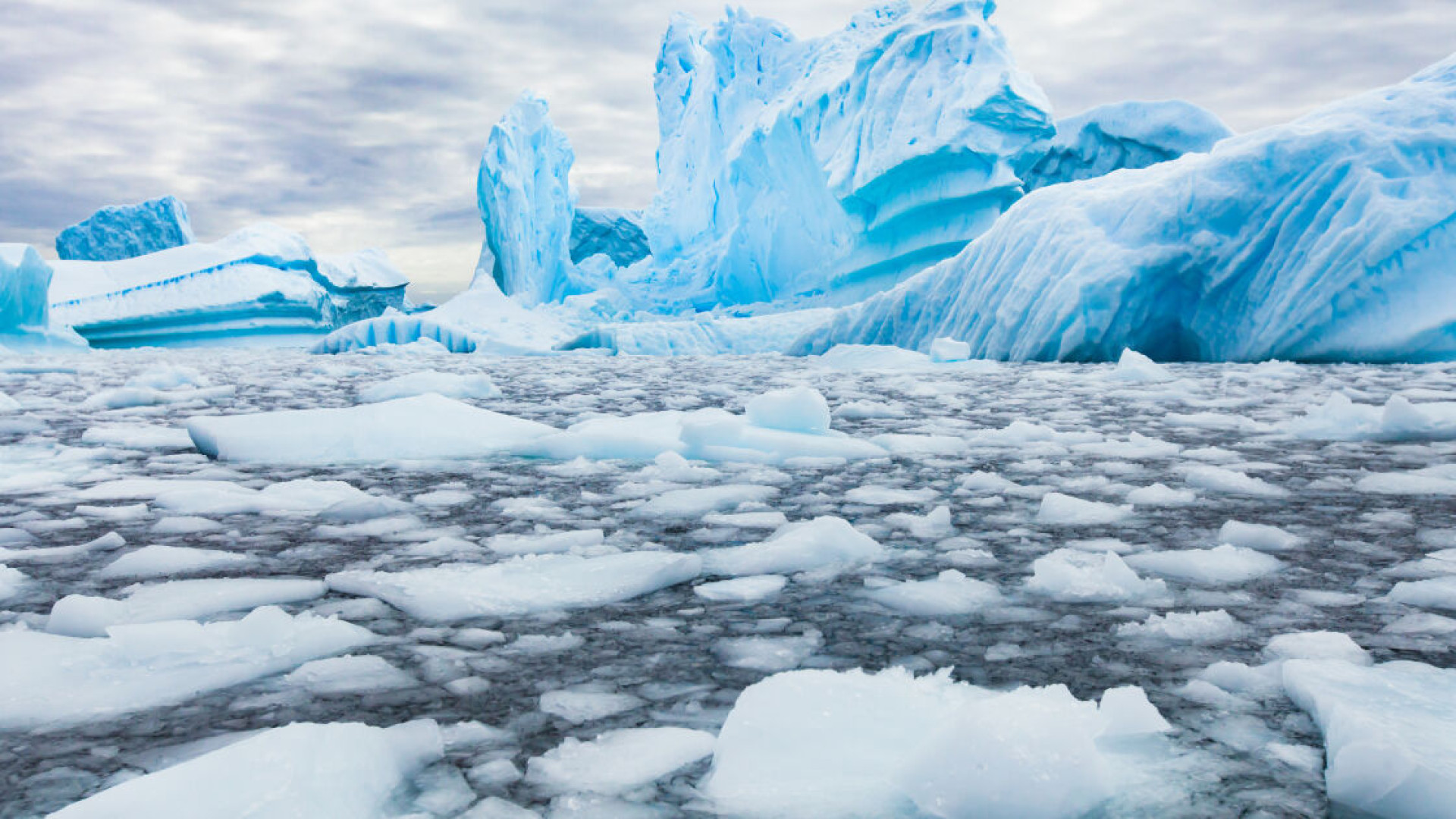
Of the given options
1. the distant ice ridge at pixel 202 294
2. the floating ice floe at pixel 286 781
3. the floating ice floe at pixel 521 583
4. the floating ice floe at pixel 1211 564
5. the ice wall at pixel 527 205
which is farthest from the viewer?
the ice wall at pixel 527 205

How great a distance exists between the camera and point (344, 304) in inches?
1085

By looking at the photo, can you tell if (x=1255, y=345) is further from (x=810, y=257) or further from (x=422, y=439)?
(x=810, y=257)

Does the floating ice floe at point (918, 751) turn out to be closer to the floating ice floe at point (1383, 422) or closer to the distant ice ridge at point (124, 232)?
the floating ice floe at point (1383, 422)

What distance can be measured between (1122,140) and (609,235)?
20117 mm

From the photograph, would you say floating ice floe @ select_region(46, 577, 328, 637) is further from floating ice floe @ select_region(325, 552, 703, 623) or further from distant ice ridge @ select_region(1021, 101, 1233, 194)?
A: distant ice ridge @ select_region(1021, 101, 1233, 194)

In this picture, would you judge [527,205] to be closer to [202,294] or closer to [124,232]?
[202,294]

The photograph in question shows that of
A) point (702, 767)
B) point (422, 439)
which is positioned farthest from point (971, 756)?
point (422, 439)

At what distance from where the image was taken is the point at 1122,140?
55.9 feet

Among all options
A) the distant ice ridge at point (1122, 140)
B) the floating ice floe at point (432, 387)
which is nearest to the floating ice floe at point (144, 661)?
the floating ice floe at point (432, 387)

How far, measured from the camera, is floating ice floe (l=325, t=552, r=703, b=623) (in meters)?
1.46

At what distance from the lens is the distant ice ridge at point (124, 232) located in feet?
102

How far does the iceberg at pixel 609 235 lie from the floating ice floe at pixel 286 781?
3266cm

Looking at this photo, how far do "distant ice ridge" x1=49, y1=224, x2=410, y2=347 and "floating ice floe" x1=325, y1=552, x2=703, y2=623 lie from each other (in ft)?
77.2

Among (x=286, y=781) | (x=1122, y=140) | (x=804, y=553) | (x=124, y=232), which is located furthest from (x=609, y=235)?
(x=286, y=781)
